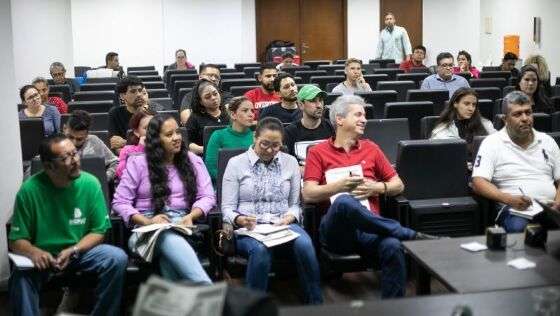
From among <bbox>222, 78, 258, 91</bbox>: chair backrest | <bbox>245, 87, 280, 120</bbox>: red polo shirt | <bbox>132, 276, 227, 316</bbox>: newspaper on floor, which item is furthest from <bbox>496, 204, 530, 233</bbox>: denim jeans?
<bbox>222, 78, 258, 91</bbox>: chair backrest

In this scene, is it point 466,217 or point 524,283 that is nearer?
point 524,283

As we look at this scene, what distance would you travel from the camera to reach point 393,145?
214 inches

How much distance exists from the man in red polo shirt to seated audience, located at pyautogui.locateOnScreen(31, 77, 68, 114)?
4.06 metres

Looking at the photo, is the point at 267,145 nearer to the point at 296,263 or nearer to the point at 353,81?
the point at 296,263

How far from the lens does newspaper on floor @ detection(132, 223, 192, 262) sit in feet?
12.0

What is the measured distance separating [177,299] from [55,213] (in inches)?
82.8

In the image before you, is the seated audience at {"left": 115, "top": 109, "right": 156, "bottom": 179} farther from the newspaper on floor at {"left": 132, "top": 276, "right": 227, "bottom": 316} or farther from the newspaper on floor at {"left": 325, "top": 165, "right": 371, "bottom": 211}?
the newspaper on floor at {"left": 132, "top": 276, "right": 227, "bottom": 316}

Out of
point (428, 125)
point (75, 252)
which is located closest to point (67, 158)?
point (75, 252)

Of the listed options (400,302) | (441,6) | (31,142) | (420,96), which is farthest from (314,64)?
(400,302)

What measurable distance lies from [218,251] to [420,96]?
3836 mm

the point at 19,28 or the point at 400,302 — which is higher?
the point at 19,28

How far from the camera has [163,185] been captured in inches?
157

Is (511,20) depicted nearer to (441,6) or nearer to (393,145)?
(441,6)

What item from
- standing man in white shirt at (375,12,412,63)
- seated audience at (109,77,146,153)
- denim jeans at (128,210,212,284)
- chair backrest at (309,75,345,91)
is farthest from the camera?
standing man in white shirt at (375,12,412,63)
